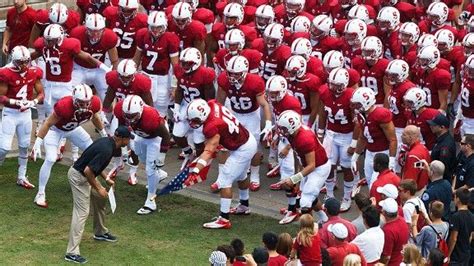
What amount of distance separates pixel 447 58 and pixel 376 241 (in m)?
5.46

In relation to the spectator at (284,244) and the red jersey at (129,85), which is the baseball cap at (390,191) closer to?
the spectator at (284,244)

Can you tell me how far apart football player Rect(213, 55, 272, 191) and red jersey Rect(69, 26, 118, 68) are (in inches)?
78.8

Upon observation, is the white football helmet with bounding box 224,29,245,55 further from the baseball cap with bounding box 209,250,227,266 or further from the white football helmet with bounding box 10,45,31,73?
the baseball cap with bounding box 209,250,227,266

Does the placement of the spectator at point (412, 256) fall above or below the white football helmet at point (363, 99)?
below

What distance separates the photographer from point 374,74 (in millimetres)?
16141

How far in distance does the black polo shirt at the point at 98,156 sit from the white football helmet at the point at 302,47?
11.9ft

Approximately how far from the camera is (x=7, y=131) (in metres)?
15.6

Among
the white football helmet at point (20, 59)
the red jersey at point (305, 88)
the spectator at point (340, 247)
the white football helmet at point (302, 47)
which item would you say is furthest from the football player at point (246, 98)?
the spectator at point (340, 247)

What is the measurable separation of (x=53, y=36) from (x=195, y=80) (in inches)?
79.0

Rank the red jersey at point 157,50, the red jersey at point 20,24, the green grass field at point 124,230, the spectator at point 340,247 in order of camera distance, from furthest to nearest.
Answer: the red jersey at point 20,24 < the red jersey at point 157,50 < the green grass field at point 124,230 < the spectator at point 340,247

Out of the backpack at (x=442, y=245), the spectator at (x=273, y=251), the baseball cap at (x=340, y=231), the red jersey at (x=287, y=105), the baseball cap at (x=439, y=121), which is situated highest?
the baseball cap at (x=439, y=121)

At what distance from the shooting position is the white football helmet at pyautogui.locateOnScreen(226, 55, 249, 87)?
15.4 meters

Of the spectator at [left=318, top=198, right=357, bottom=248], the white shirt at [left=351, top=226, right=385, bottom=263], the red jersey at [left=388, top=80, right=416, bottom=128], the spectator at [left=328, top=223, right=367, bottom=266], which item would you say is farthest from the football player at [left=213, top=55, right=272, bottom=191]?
the spectator at [left=328, top=223, right=367, bottom=266]

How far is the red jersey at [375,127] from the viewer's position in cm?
1470
